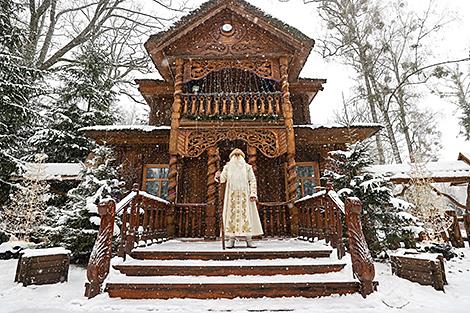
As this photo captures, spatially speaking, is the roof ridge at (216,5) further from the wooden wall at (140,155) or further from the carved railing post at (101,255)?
the carved railing post at (101,255)

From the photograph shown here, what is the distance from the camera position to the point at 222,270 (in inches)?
182

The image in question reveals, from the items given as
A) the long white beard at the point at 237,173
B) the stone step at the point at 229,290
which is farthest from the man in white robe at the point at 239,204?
the stone step at the point at 229,290

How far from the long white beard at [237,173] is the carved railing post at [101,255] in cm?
247

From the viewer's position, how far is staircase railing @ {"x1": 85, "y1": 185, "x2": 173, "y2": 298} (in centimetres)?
415

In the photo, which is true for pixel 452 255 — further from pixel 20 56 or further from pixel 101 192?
pixel 20 56

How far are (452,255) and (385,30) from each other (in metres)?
14.9

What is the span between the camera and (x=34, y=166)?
1021 cm

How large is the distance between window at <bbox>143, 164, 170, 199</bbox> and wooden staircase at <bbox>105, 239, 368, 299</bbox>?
16.1 ft

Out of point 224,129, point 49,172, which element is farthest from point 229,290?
point 49,172

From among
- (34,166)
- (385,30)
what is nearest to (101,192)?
(34,166)

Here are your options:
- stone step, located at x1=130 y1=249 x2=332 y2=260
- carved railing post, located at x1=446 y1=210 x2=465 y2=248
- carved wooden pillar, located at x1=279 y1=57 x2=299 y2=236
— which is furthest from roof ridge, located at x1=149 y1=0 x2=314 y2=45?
carved railing post, located at x1=446 y1=210 x2=465 y2=248

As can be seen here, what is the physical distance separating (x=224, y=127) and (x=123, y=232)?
4.23 metres

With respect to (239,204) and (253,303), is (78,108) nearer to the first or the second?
(239,204)

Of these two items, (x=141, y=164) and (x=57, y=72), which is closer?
(x=141, y=164)
